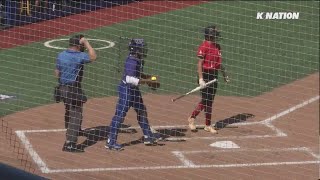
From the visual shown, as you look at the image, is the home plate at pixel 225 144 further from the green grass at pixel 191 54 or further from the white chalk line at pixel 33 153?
the green grass at pixel 191 54

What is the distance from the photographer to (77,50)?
959 centimetres

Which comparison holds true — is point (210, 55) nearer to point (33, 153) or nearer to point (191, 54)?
point (33, 153)

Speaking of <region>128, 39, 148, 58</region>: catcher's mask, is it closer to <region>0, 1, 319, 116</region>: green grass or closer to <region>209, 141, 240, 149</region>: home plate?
<region>209, 141, 240, 149</region>: home plate

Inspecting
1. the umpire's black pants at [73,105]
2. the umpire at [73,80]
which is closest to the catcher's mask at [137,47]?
the umpire at [73,80]

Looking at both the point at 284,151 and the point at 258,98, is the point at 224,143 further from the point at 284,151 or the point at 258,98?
the point at 258,98

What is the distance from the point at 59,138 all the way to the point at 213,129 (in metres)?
2.27

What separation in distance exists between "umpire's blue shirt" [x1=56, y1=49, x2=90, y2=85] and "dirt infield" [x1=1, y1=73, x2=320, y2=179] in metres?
1.00

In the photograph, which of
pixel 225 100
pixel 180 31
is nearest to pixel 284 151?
pixel 225 100

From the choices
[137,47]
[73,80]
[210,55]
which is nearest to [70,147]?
[73,80]

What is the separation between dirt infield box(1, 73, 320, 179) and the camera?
8.98 meters

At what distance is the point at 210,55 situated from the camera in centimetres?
1029

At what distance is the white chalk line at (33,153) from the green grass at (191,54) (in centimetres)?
139

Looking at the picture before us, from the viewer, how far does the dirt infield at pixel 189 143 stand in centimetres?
898

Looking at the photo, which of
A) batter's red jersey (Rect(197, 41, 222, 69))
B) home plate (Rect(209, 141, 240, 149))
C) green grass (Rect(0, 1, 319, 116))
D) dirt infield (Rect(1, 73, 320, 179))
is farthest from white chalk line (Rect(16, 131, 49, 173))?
batter's red jersey (Rect(197, 41, 222, 69))
